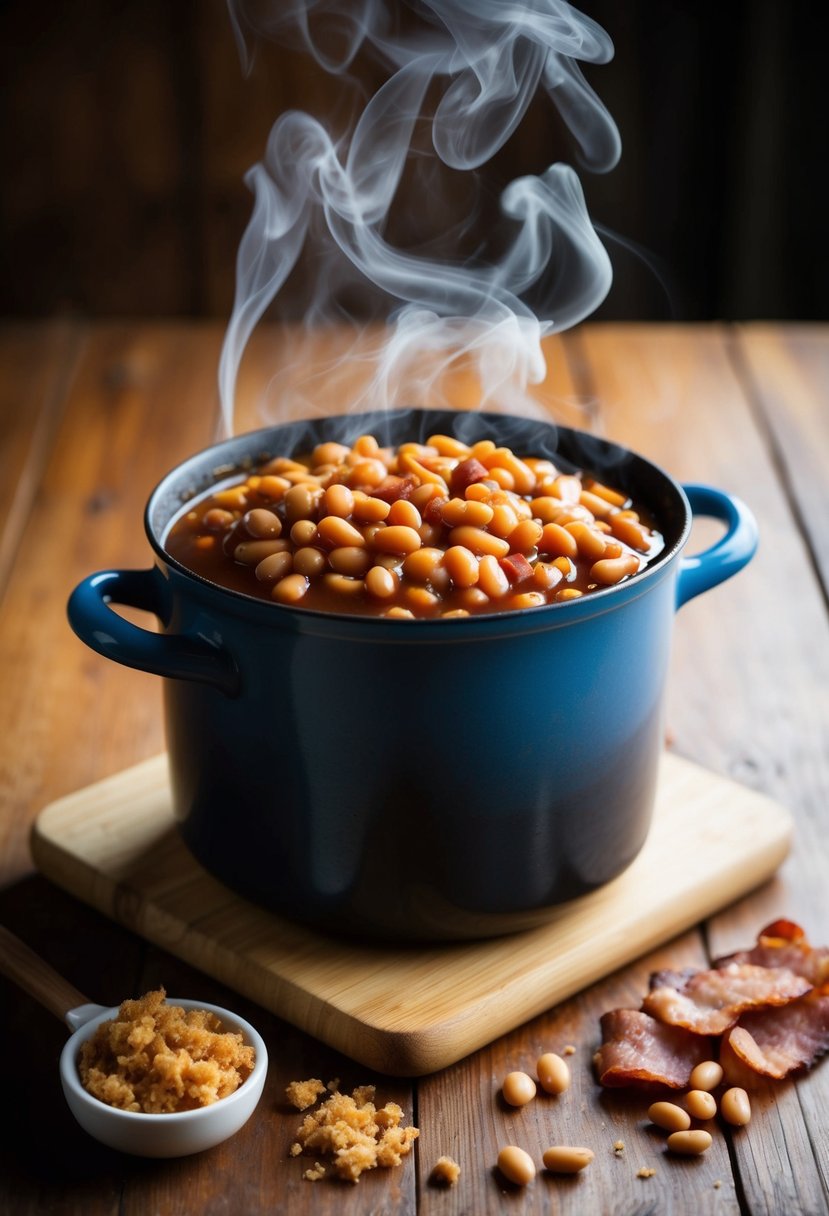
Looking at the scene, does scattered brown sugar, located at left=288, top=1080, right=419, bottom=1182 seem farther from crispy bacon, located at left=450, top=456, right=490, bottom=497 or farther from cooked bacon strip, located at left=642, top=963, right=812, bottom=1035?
crispy bacon, located at left=450, top=456, right=490, bottom=497

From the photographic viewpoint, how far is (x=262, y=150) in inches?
138

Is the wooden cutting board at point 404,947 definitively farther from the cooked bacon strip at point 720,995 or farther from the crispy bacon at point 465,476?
the crispy bacon at point 465,476

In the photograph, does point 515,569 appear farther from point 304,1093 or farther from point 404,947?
point 304,1093

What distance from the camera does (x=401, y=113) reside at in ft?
6.04

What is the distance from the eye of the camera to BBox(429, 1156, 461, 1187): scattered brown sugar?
1.07m

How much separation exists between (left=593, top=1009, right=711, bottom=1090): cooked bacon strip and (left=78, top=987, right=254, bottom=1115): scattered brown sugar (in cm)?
30

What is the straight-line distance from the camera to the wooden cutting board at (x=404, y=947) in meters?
1.20

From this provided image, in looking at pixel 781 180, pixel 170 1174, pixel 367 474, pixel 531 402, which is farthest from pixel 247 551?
pixel 781 180

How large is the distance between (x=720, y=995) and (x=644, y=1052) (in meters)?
0.10

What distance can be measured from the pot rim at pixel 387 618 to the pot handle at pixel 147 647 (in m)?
0.06

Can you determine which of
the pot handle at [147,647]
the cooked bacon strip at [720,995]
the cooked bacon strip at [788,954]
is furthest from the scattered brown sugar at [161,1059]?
the cooked bacon strip at [788,954]

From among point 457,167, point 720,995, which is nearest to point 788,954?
point 720,995

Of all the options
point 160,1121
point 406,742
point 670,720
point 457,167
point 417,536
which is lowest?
point 670,720

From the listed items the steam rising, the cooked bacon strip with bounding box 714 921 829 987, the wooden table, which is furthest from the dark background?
the cooked bacon strip with bounding box 714 921 829 987
